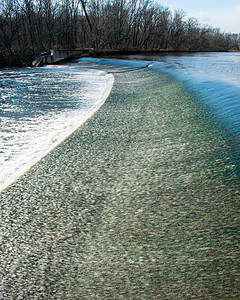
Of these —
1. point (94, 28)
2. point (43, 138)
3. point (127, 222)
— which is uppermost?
point (94, 28)

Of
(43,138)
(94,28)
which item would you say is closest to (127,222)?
(43,138)

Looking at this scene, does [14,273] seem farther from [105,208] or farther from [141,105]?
[141,105]

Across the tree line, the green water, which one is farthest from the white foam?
the tree line

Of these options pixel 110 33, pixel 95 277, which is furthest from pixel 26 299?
pixel 110 33

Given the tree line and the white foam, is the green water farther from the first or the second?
the tree line

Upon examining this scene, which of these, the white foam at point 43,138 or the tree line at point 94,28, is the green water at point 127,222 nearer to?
the white foam at point 43,138

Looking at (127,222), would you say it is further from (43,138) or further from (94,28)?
(94,28)
